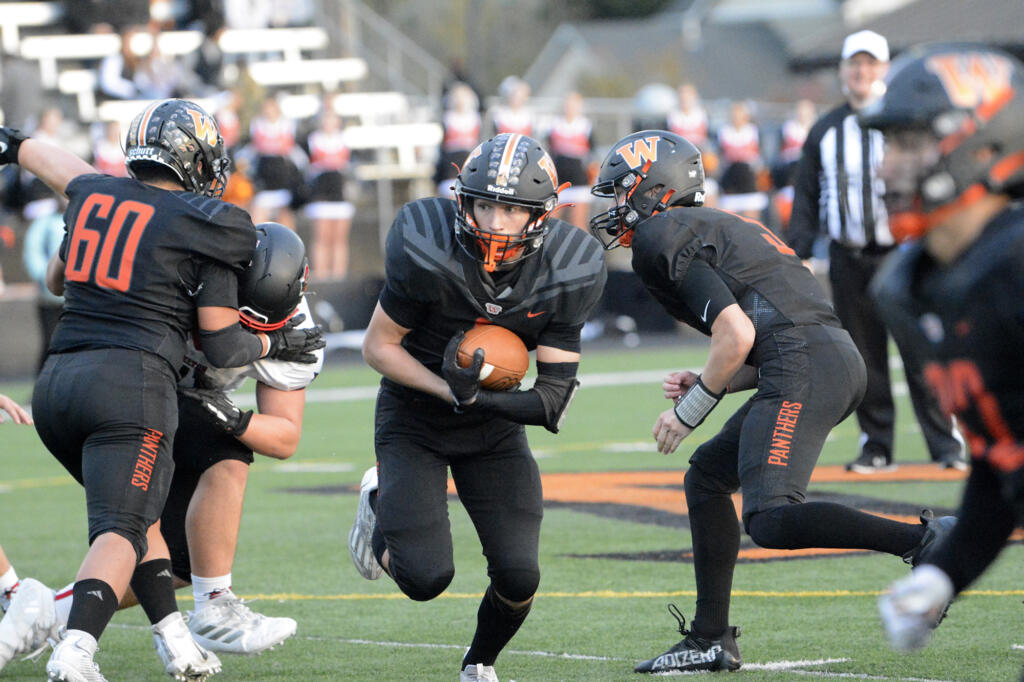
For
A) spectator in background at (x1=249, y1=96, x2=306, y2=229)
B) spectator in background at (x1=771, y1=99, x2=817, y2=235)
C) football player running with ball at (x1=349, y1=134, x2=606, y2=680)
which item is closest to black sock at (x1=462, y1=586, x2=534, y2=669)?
football player running with ball at (x1=349, y1=134, x2=606, y2=680)

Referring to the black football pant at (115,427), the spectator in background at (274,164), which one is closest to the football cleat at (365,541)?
the black football pant at (115,427)

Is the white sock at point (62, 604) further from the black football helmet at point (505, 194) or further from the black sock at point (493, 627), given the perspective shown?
the black football helmet at point (505, 194)

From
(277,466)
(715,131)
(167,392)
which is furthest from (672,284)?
(715,131)

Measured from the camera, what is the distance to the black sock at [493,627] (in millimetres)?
4328

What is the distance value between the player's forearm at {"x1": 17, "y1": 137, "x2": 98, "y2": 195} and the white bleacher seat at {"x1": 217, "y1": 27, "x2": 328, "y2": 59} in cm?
1684

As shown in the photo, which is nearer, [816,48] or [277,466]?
[277,466]

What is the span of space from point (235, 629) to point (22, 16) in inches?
676

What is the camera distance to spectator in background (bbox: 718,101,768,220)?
1880 cm

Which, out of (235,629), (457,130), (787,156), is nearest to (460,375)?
(235,629)

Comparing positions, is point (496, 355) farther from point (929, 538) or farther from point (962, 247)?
point (962, 247)

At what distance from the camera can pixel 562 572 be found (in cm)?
599

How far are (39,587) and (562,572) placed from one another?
2.21 m

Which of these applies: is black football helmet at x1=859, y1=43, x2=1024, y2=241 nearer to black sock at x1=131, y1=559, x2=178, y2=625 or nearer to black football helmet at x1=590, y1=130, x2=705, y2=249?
black football helmet at x1=590, y1=130, x2=705, y2=249

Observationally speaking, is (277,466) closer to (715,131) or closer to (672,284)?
(672,284)
